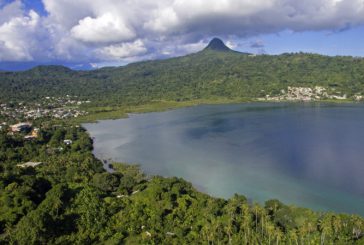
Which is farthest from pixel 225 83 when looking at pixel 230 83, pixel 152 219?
pixel 152 219

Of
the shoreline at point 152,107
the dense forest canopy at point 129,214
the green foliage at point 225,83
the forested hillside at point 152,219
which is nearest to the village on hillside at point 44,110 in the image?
the shoreline at point 152,107

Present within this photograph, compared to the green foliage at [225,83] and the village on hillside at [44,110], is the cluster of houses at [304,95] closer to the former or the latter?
the green foliage at [225,83]

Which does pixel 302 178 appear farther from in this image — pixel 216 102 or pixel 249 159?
pixel 216 102

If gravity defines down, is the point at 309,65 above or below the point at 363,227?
above

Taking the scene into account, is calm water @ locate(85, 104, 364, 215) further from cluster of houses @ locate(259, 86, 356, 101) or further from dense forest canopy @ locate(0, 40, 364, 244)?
cluster of houses @ locate(259, 86, 356, 101)

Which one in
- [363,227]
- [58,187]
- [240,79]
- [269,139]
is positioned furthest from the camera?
[240,79]

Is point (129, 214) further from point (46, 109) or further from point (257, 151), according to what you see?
point (46, 109)

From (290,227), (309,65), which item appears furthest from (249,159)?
(309,65)
